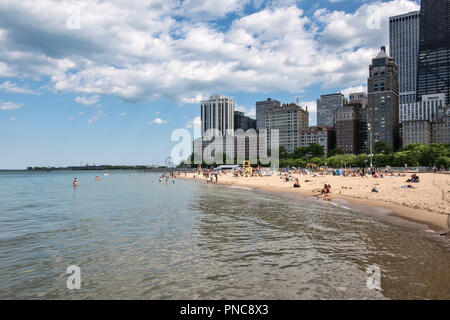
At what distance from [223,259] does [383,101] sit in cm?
19843

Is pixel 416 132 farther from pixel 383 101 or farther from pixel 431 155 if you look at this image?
pixel 431 155

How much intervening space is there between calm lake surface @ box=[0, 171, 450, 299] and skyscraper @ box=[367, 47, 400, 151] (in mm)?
183267

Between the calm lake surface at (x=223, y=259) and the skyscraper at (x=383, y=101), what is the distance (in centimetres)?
18327

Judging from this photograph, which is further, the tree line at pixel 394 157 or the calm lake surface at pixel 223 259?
the tree line at pixel 394 157

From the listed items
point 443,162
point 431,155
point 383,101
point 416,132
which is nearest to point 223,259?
point 443,162

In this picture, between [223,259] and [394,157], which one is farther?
[394,157]

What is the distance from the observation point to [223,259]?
11344mm

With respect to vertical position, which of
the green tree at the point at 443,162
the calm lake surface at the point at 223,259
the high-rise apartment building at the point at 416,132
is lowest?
the calm lake surface at the point at 223,259

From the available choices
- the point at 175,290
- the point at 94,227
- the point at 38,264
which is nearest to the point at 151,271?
the point at 175,290

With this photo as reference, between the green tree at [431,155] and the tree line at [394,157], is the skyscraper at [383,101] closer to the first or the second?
the tree line at [394,157]

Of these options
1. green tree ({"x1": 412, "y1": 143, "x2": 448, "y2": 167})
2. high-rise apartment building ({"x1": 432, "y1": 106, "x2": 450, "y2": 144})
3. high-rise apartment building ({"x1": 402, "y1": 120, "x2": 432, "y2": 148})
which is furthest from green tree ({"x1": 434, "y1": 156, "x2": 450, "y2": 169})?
high-rise apartment building ({"x1": 432, "y1": 106, "x2": 450, "y2": 144})

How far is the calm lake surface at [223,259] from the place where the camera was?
8594 millimetres

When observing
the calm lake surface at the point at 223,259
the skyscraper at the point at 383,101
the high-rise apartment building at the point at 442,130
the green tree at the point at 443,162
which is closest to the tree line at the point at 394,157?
→ the green tree at the point at 443,162
